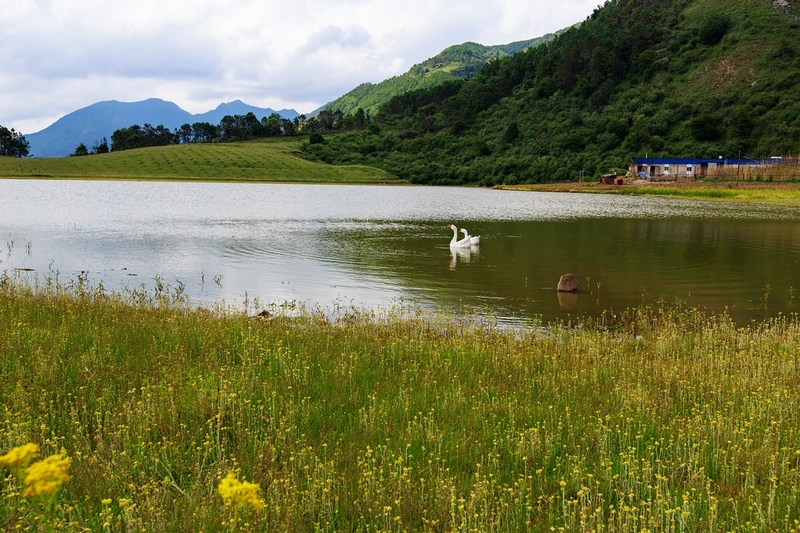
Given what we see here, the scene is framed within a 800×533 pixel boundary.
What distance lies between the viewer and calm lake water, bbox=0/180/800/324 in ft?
77.1

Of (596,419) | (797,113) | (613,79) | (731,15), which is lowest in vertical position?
(596,419)

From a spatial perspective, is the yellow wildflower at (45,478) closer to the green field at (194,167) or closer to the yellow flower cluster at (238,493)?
the yellow flower cluster at (238,493)

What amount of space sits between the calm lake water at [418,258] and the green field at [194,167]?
89.7m

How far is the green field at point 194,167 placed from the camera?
141 meters

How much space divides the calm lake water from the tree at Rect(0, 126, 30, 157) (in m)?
158

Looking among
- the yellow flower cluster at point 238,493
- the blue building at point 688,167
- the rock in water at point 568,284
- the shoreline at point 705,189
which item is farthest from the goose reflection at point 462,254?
the blue building at point 688,167

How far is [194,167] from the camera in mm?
153125

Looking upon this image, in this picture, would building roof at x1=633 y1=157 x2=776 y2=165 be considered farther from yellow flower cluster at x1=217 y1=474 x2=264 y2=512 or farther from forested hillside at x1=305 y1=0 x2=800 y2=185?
yellow flower cluster at x1=217 y1=474 x2=264 y2=512

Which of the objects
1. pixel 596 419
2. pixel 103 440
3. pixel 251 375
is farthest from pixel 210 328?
pixel 596 419

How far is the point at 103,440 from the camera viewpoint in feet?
24.8

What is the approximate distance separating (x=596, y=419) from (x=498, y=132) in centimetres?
19406

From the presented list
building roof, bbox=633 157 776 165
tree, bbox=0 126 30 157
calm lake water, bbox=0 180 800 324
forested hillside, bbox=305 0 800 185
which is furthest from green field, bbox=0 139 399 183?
calm lake water, bbox=0 180 800 324

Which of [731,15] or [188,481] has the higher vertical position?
[731,15]

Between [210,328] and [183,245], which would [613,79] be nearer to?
[183,245]
